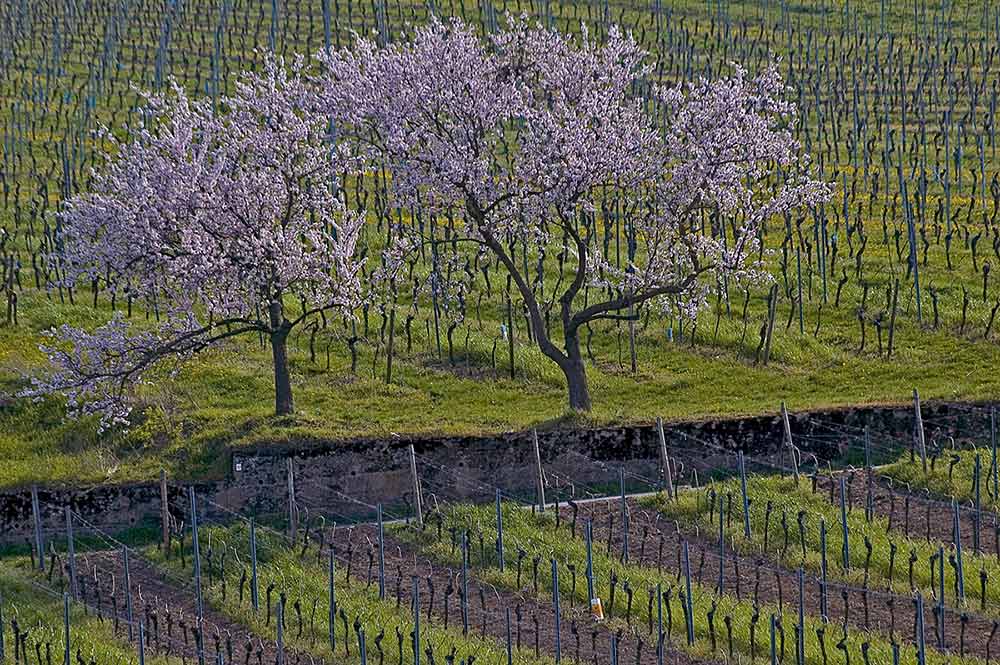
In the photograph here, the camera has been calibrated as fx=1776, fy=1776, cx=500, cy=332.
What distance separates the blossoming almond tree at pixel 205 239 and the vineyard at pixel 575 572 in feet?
10.3

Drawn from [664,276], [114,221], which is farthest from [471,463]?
[114,221]

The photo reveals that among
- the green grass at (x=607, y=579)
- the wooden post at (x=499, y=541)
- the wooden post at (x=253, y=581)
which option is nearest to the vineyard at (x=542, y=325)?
the green grass at (x=607, y=579)

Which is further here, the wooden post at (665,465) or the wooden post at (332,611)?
the wooden post at (665,465)

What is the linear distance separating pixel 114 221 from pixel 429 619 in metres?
10.3

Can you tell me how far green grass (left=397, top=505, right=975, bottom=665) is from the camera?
20.6 metres

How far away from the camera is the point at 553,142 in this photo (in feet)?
94.4

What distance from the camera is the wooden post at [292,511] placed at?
25.8 m

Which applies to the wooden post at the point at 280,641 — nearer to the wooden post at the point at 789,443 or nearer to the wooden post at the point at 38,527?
the wooden post at the point at 38,527

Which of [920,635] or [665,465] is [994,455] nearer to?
[665,465]

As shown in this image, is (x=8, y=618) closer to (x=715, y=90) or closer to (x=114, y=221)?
(x=114, y=221)

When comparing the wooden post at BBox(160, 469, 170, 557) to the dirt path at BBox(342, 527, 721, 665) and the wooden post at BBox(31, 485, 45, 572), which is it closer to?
the wooden post at BBox(31, 485, 45, 572)

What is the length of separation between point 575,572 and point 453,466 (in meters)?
4.61

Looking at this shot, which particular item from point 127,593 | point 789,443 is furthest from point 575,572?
point 127,593

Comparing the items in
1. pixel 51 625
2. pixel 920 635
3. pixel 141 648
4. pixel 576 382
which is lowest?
pixel 51 625
